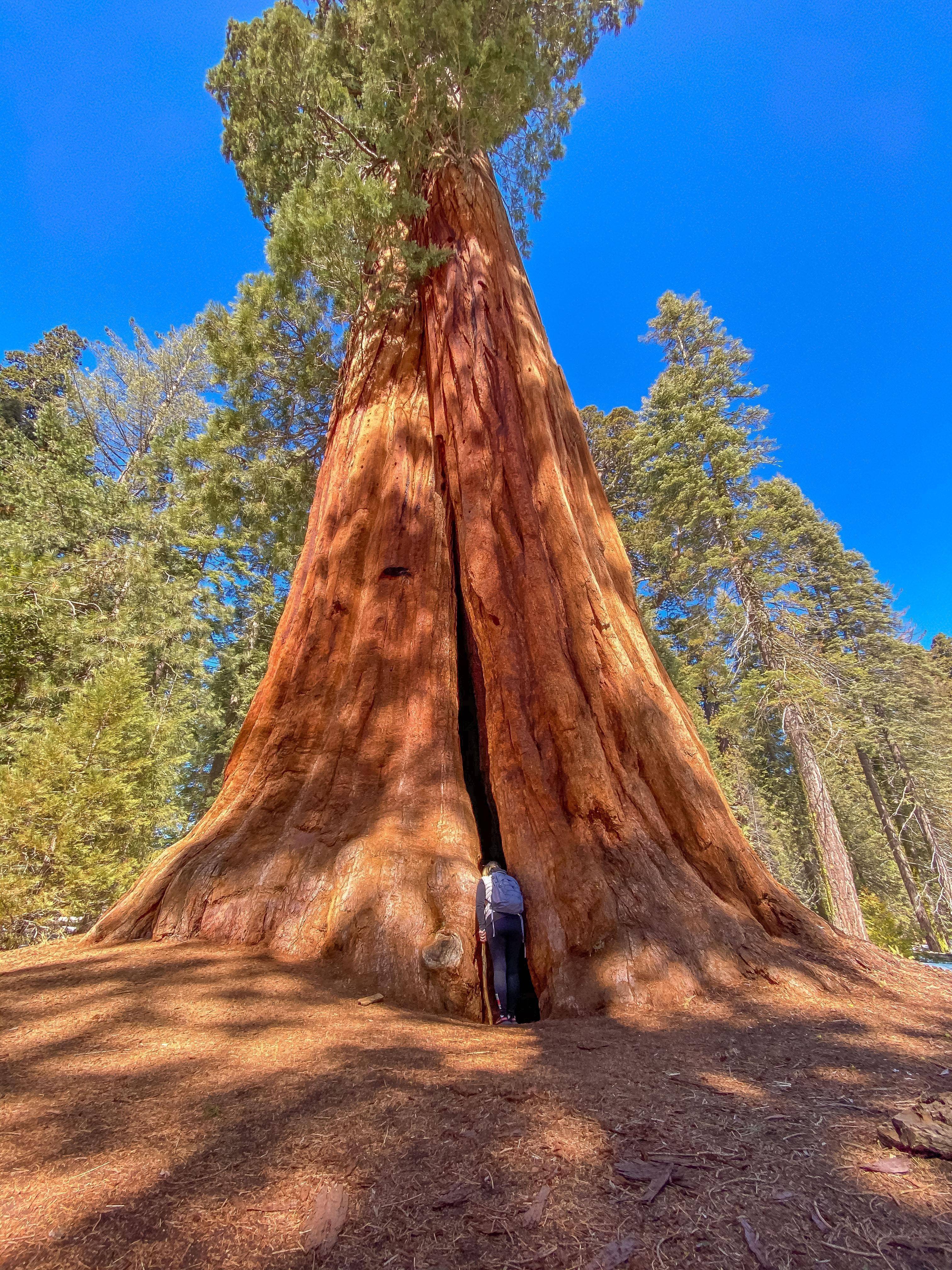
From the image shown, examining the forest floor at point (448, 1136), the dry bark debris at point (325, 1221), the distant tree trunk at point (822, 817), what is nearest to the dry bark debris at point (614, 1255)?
the forest floor at point (448, 1136)

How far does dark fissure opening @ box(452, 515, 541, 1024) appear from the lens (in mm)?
4945

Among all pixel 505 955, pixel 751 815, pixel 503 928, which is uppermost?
pixel 751 815

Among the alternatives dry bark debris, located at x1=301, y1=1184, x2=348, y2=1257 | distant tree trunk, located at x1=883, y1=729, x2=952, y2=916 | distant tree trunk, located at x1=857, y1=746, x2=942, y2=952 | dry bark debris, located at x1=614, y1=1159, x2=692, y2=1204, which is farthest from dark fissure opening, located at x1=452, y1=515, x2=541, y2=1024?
distant tree trunk, located at x1=857, y1=746, x2=942, y2=952

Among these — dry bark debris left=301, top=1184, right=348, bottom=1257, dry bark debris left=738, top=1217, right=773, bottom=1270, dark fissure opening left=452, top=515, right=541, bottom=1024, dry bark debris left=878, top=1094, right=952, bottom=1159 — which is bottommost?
dry bark debris left=738, top=1217, right=773, bottom=1270

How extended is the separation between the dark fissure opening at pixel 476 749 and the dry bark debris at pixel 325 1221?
132 inches

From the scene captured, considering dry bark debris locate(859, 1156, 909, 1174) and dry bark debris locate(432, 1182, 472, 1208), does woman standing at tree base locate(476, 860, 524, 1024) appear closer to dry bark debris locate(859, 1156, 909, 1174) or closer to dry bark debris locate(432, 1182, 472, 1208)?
dry bark debris locate(432, 1182, 472, 1208)

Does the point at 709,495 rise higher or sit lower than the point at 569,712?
higher

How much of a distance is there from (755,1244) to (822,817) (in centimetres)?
1178

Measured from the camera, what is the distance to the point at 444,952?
3760mm

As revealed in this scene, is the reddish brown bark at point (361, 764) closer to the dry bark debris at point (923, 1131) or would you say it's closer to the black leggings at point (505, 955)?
the black leggings at point (505, 955)

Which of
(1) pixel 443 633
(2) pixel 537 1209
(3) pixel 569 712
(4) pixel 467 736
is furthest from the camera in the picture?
(4) pixel 467 736

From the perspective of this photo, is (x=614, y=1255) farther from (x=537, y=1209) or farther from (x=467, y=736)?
(x=467, y=736)

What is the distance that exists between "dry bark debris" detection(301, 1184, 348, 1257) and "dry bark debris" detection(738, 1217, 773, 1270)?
0.94 meters

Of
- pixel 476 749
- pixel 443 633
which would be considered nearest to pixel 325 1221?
pixel 443 633
